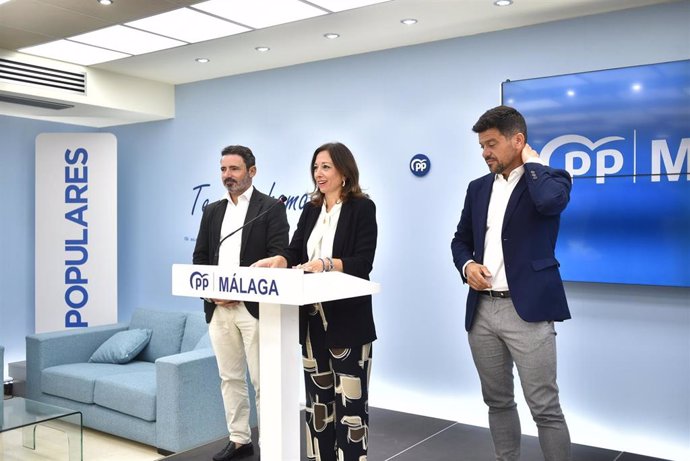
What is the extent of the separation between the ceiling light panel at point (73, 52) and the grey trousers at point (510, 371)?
12.1ft

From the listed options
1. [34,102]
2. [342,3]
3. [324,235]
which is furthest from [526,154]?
[34,102]

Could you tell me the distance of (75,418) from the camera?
12.0 feet

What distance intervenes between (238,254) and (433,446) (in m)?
1.66

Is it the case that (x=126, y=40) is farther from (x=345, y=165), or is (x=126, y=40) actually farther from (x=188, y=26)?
(x=345, y=165)

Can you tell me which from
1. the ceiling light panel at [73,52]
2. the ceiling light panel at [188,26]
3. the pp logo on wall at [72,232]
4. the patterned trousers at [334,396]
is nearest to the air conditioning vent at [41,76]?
the ceiling light panel at [73,52]

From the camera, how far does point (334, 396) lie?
2.68 m

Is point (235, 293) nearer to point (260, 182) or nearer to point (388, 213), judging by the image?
point (388, 213)

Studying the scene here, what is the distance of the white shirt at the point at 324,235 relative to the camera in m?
2.66

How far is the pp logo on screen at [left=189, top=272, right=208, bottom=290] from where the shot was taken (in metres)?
2.28

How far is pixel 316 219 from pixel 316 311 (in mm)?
392

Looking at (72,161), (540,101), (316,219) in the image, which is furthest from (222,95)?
(316,219)

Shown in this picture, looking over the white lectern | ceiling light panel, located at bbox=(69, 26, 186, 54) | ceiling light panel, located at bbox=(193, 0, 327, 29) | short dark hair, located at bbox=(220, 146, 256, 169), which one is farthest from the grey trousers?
ceiling light panel, located at bbox=(69, 26, 186, 54)

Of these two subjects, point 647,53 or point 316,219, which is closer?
point 316,219

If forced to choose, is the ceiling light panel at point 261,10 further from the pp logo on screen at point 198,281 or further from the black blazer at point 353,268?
the pp logo on screen at point 198,281
